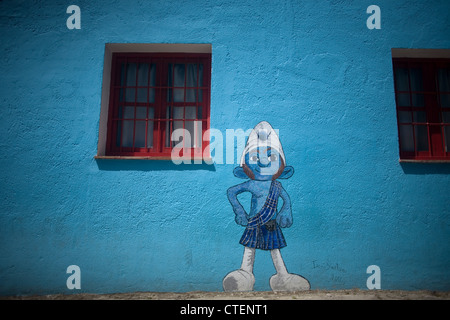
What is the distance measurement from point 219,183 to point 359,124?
213 cm

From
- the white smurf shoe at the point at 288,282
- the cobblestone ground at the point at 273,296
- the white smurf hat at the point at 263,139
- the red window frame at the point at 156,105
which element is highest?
the red window frame at the point at 156,105

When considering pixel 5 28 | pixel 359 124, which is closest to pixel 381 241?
pixel 359 124

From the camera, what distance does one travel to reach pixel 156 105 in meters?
3.93

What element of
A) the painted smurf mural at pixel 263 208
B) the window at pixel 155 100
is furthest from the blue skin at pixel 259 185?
the window at pixel 155 100

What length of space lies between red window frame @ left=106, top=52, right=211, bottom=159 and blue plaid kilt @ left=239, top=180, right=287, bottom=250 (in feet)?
4.02

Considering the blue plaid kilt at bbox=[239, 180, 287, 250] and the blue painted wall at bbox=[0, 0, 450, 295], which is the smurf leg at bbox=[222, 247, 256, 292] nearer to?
the blue painted wall at bbox=[0, 0, 450, 295]

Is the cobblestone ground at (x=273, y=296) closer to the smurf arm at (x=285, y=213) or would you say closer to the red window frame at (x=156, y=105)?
the smurf arm at (x=285, y=213)

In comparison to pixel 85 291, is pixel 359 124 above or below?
above

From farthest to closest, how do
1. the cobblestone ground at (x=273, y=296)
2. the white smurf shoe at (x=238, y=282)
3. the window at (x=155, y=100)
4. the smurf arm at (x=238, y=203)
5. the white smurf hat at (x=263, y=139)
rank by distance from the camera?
the window at (x=155, y=100)
the white smurf hat at (x=263, y=139)
the smurf arm at (x=238, y=203)
the white smurf shoe at (x=238, y=282)
the cobblestone ground at (x=273, y=296)

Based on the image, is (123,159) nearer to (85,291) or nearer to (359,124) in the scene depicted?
(85,291)

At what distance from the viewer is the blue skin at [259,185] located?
11.3ft

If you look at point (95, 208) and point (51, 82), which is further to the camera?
point (51, 82)

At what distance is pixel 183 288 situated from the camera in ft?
10.9

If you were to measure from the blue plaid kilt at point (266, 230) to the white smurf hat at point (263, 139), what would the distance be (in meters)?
0.61
